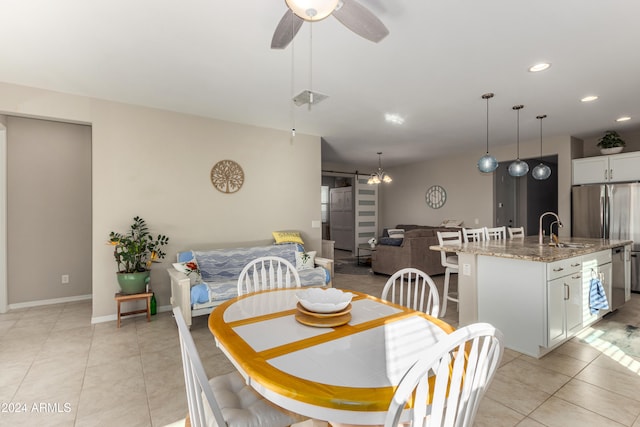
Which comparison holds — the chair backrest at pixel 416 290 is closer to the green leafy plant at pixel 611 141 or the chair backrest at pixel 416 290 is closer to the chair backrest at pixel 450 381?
the chair backrest at pixel 450 381

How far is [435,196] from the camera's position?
26.1ft

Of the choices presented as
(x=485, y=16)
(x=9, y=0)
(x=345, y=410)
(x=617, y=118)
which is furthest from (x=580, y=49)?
(x=9, y=0)

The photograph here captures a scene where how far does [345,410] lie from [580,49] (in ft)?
10.9

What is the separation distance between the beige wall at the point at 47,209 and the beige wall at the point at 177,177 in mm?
1102

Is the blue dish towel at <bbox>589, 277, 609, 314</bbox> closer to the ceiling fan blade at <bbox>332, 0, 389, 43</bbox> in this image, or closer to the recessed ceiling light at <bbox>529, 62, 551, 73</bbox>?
the recessed ceiling light at <bbox>529, 62, 551, 73</bbox>

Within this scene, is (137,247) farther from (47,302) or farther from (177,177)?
(47,302)

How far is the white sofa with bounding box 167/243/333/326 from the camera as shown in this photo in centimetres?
331

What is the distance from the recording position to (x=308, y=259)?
4352mm

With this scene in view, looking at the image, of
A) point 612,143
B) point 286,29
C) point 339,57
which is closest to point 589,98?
point 612,143

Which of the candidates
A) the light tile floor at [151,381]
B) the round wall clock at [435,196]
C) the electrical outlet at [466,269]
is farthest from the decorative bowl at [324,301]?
the round wall clock at [435,196]

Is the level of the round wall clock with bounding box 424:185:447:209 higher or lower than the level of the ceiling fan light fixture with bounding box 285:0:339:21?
lower

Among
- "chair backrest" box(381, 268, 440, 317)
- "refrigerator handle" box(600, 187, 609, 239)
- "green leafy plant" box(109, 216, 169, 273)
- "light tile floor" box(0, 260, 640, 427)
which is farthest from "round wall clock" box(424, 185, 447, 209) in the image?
"green leafy plant" box(109, 216, 169, 273)

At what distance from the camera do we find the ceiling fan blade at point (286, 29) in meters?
1.71

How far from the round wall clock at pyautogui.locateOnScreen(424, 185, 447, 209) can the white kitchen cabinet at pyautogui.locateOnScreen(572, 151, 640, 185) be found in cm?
270
